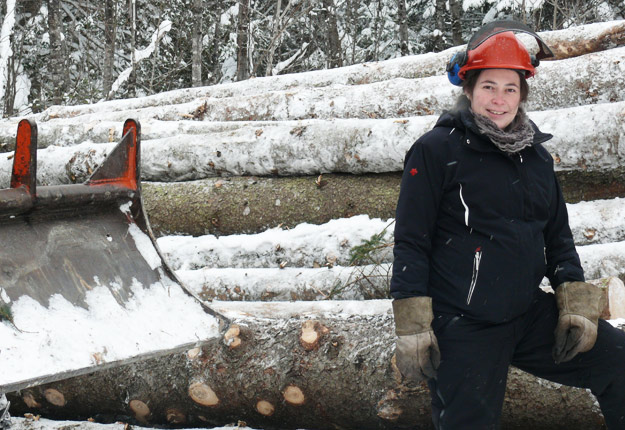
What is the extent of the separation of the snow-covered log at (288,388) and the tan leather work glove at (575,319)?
64cm

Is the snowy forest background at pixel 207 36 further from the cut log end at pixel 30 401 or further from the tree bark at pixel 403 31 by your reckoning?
the cut log end at pixel 30 401

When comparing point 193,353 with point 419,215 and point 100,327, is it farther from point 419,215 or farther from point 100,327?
point 419,215

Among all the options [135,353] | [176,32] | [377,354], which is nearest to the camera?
[135,353]

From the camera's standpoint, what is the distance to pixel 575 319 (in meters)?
2.39

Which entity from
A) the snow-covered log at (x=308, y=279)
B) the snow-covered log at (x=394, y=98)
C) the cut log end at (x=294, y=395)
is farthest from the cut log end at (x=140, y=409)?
the snow-covered log at (x=394, y=98)

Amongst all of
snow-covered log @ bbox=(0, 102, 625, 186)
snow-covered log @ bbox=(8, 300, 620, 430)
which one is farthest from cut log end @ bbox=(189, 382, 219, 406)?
snow-covered log @ bbox=(0, 102, 625, 186)

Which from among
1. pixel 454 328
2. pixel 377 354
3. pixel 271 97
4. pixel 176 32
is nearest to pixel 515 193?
pixel 454 328

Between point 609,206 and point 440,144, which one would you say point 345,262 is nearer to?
point 609,206

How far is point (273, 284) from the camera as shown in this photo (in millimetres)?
4750

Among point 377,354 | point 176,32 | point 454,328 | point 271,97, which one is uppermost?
point 176,32

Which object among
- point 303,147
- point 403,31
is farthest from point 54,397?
point 403,31

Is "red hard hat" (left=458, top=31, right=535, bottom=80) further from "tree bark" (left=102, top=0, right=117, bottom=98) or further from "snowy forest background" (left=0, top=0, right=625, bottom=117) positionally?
"tree bark" (left=102, top=0, right=117, bottom=98)

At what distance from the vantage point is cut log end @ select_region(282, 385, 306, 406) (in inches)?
129

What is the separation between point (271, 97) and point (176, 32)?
14.2 metres
